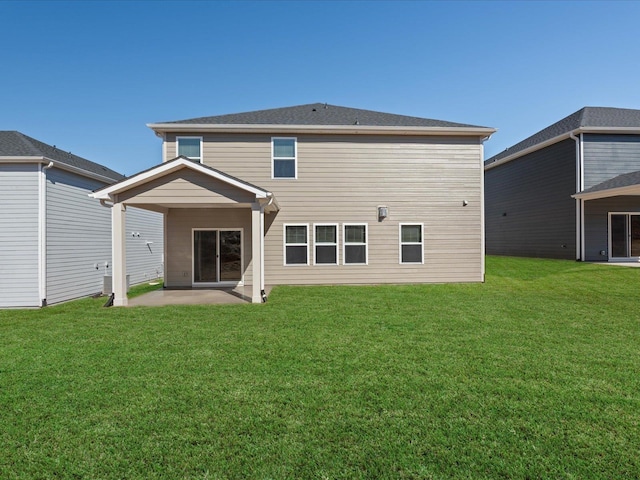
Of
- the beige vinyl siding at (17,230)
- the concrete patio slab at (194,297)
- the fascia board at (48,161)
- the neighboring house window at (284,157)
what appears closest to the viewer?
the concrete patio slab at (194,297)

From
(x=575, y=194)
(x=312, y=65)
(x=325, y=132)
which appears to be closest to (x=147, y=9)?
(x=312, y=65)

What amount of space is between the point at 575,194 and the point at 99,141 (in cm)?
2386

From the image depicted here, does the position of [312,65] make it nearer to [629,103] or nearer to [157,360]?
[157,360]

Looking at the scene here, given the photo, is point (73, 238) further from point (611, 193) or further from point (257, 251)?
point (611, 193)

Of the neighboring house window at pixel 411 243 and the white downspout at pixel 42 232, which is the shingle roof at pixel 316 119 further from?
the white downspout at pixel 42 232

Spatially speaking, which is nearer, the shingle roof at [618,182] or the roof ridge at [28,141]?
the roof ridge at [28,141]

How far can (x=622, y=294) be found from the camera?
8.26m

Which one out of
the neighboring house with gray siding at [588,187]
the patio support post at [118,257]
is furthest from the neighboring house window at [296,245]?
the neighboring house with gray siding at [588,187]

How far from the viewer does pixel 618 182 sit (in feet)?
41.3

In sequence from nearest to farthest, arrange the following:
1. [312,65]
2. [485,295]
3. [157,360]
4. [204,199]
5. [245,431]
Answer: [245,431] → [157,360] → [204,199] → [485,295] → [312,65]

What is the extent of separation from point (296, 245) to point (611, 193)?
1212cm

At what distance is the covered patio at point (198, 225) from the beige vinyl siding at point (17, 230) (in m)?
2.44

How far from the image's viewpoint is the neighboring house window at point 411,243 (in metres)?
11.0

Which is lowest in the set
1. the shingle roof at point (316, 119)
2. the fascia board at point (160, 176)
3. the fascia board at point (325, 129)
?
the fascia board at point (160, 176)
